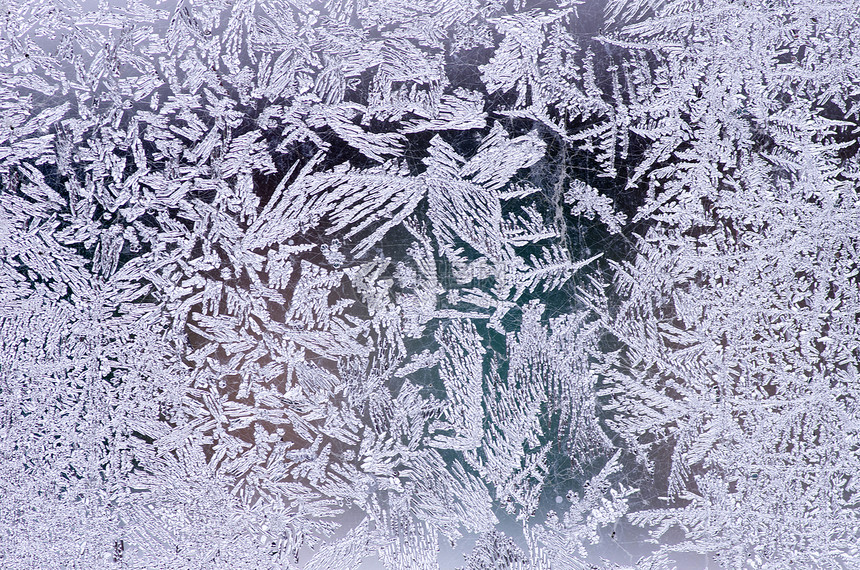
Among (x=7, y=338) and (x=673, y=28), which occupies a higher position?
A: (x=673, y=28)

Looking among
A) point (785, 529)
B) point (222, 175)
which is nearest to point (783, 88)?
point (785, 529)

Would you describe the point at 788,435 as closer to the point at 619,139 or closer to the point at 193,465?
the point at 619,139

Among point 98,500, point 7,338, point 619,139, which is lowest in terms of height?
point 98,500

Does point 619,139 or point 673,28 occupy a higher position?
point 673,28

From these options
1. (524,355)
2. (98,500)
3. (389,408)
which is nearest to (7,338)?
(98,500)

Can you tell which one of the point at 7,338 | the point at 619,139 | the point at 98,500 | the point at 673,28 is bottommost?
the point at 98,500

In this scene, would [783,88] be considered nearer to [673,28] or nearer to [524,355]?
[673,28]

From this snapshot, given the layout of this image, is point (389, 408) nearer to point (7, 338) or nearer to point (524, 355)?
point (524, 355)
